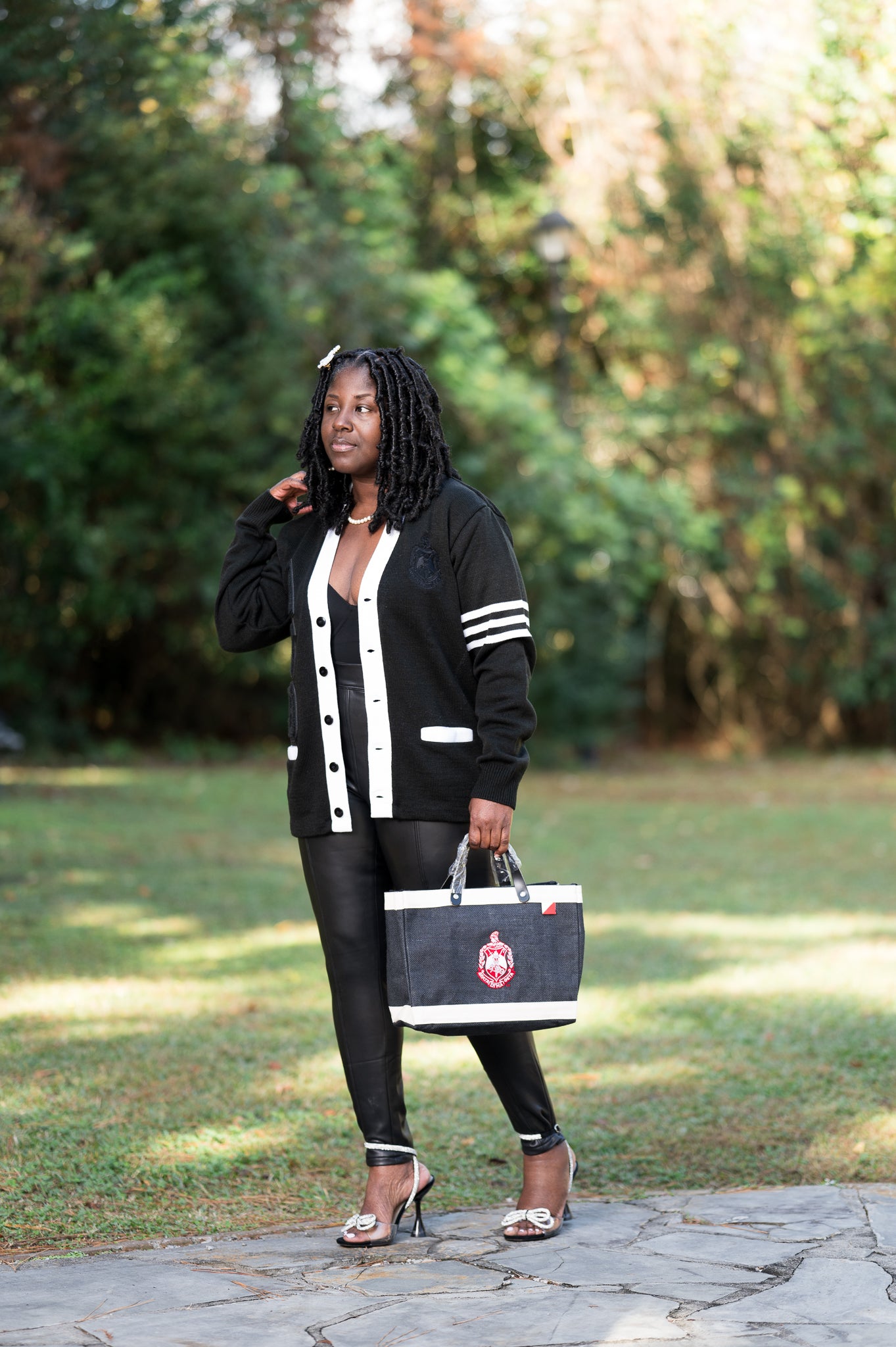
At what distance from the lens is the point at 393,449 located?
3.71 meters

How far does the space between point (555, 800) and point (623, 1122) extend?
9637 millimetres

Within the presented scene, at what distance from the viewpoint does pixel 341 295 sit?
52.7 feet

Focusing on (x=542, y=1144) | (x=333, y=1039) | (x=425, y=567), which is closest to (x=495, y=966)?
(x=542, y=1144)

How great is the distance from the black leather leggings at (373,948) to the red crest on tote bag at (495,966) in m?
0.19

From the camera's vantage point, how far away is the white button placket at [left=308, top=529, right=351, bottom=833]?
3.63 meters

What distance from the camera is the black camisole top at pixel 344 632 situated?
3.65m

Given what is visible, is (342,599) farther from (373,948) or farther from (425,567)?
(373,948)

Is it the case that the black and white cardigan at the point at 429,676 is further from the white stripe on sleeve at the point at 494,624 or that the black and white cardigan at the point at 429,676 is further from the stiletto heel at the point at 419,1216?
the stiletto heel at the point at 419,1216

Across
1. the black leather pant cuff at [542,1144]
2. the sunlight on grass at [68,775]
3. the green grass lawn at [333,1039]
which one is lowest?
the sunlight on grass at [68,775]

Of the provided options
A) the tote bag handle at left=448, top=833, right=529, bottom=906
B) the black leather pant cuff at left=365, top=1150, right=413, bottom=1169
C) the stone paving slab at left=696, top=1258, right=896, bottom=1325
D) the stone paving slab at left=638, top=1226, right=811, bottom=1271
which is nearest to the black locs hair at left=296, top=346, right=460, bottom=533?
the tote bag handle at left=448, top=833, right=529, bottom=906

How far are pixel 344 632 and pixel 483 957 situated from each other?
806 mm

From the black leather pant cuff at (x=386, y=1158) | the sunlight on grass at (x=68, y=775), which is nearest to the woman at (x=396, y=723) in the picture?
the black leather pant cuff at (x=386, y=1158)

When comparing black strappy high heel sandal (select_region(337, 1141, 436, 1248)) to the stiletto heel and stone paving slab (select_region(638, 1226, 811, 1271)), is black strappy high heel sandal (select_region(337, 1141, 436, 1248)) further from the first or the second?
stone paving slab (select_region(638, 1226, 811, 1271))

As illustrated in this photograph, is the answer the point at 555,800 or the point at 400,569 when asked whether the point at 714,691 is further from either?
the point at 400,569
